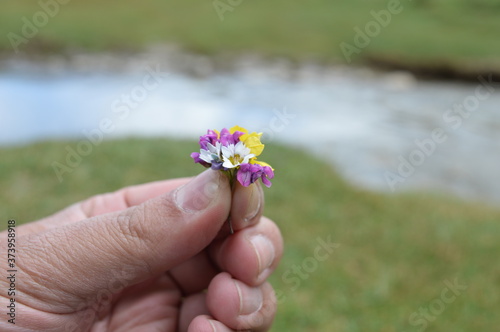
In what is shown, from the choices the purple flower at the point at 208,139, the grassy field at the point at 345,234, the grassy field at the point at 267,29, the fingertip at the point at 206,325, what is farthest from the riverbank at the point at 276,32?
the purple flower at the point at 208,139

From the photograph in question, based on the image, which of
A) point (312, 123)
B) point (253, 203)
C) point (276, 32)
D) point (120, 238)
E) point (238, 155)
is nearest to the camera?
point (238, 155)

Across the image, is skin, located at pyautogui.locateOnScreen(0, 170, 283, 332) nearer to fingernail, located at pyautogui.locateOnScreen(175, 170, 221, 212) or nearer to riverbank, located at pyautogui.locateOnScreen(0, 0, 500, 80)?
fingernail, located at pyautogui.locateOnScreen(175, 170, 221, 212)

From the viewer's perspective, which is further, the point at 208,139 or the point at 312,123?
the point at 312,123

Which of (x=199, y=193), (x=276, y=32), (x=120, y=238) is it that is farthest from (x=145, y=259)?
(x=276, y=32)

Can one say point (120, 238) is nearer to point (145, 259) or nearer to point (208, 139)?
point (145, 259)

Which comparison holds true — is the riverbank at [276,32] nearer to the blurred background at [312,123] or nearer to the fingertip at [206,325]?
the blurred background at [312,123]

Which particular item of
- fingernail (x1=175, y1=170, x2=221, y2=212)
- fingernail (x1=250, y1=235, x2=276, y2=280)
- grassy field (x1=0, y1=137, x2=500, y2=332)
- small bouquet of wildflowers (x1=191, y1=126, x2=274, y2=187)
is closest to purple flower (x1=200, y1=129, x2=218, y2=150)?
small bouquet of wildflowers (x1=191, y1=126, x2=274, y2=187)
